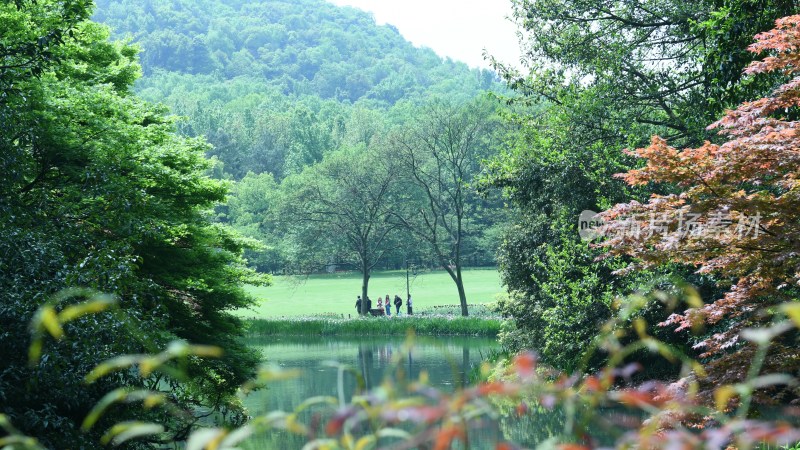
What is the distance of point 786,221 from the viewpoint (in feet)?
22.5

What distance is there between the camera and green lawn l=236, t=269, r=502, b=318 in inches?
1703

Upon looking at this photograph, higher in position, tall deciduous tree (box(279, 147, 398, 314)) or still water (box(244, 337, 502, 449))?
tall deciduous tree (box(279, 147, 398, 314))

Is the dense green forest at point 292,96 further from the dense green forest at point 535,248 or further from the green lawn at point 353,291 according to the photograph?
the dense green forest at point 535,248

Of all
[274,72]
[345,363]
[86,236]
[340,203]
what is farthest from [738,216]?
[274,72]

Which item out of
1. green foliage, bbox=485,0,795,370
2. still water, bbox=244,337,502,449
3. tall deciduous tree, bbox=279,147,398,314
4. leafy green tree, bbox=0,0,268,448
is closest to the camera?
leafy green tree, bbox=0,0,268,448

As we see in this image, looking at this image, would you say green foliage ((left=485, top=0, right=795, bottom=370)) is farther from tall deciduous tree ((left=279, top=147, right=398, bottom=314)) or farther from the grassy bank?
tall deciduous tree ((left=279, top=147, right=398, bottom=314))

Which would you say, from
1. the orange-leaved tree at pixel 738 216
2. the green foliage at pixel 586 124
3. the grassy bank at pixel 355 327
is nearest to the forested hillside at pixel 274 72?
the grassy bank at pixel 355 327

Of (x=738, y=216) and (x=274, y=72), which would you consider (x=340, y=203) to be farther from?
(x=274, y=72)

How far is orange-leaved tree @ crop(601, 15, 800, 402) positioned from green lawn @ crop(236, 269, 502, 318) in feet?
105

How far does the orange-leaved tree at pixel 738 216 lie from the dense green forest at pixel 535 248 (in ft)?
0.08

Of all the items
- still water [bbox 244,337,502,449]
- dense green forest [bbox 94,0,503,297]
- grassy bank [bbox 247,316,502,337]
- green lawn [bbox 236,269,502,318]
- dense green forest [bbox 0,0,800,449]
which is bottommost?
still water [bbox 244,337,502,449]

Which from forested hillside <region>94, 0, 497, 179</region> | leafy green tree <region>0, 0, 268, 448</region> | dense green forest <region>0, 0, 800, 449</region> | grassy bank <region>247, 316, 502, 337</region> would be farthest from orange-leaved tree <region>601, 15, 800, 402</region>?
forested hillside <region>94, 0, 497, 179</region>

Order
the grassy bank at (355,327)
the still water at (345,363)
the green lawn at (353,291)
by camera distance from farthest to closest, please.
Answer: the green lawn at (353,291) → the grassy bank at (355,327) → the still water at (345,363)

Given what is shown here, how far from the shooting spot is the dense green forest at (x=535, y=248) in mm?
1843
